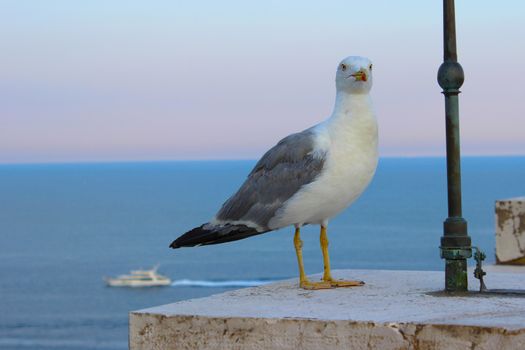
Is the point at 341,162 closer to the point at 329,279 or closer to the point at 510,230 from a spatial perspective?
the point at 329,279

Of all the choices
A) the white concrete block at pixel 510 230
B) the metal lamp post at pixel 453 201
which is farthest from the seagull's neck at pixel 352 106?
the white concrete block at pixel 510 230

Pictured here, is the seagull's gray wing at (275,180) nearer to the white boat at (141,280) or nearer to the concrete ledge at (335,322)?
the concrete ledge at (335,322)

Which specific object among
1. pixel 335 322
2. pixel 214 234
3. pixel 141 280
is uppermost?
pixel 141 280

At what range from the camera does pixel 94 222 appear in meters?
145

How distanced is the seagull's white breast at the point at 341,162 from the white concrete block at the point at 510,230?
431cm

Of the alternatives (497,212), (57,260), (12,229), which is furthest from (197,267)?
(497,212)

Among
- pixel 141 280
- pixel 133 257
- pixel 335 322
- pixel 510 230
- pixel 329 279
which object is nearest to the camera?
pixel 335 322

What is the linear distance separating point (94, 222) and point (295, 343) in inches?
5593

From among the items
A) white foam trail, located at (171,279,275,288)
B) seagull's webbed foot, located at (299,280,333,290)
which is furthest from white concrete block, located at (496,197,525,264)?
white foam trail, located at (171,279,275,288)

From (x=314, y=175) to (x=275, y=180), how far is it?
0.29 metres

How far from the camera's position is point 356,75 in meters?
6.46

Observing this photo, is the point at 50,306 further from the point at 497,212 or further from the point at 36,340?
the point at 497,212

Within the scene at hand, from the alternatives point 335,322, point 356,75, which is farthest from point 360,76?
point 335,322

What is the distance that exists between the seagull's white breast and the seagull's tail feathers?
0.71ft
